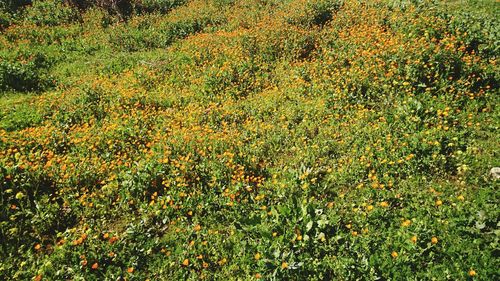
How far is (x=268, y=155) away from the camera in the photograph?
314 inches

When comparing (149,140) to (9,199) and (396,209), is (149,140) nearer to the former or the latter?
(9,199)

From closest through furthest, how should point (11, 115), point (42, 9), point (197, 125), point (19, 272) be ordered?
point (19, 272)
point (197, 125)
point (11, 115)
point (42, 9)

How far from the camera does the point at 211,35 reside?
626 inches

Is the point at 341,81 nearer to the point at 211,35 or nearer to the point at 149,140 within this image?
the point at 149,140

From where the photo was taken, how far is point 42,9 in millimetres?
18672

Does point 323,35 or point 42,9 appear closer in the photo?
point 323,35

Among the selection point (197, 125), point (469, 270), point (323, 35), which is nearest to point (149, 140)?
point (197, 125)

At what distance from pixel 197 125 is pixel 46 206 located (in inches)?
159

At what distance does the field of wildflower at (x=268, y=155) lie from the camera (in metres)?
5.24

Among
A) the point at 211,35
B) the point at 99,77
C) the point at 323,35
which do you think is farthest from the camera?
the point at 211,35

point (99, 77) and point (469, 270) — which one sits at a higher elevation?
point (99, 77)

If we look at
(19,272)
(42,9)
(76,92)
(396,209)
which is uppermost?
(42,9)

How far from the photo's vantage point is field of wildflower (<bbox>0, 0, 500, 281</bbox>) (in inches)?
206

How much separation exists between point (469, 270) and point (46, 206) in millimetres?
7089
